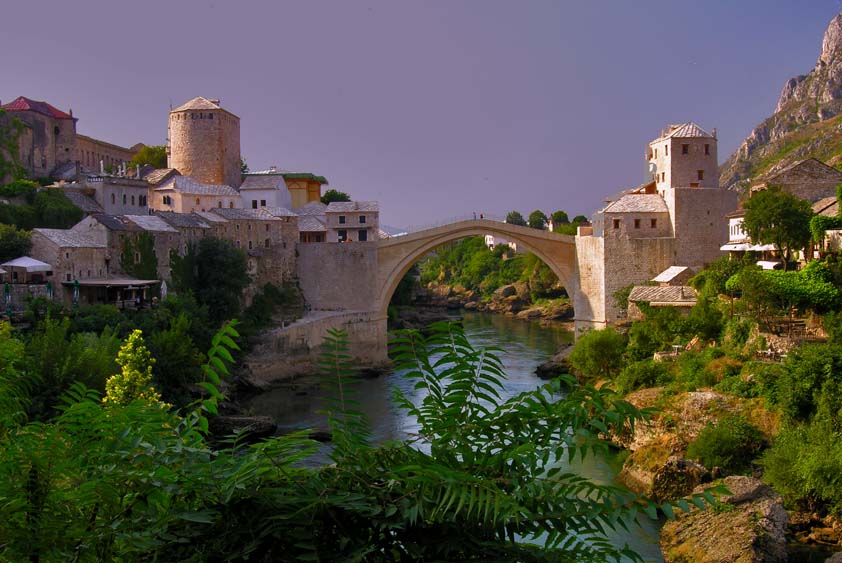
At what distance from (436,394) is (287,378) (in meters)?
26.8

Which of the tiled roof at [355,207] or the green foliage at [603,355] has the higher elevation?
the tiled roof at [355,207]

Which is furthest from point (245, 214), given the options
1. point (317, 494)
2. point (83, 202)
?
point (317, 494)

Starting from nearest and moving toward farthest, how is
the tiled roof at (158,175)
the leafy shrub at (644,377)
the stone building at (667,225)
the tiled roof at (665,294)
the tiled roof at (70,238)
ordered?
the leafy shrub at (644,377) → the tiled roof at (70,238) → the tiled roof at (665,294) → the stone building at (667,225) → the tiled roof at (158,175)

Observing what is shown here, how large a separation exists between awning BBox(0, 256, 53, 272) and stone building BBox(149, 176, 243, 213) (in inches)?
484

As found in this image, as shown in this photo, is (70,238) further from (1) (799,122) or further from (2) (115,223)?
(1) (799,122)

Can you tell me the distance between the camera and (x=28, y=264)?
23266mm

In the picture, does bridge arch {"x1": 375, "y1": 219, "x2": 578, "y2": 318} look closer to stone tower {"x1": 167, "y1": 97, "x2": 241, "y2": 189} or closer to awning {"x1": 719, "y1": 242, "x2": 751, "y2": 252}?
awning {"x1": 719, "y1": 242, "x2": 751, "y2": 252}

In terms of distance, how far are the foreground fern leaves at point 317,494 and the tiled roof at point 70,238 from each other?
23.2 meters

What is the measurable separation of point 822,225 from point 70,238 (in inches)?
855

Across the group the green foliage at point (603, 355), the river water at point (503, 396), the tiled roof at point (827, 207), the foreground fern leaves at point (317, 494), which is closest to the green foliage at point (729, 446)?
the river water at point (503, 396)

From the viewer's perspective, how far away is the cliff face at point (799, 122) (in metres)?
60.9

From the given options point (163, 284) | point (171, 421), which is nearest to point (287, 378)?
point (163, 284)

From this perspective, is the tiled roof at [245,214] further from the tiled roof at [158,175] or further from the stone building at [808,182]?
the stone building at [808,182]

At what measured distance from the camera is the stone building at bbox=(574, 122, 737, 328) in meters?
30.1
